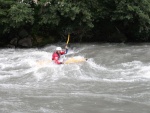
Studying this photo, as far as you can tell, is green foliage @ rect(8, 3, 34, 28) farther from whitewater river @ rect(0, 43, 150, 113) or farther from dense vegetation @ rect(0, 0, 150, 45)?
whitewater river @ rect(0, 43, 150, 113)

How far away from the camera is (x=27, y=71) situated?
418 inches

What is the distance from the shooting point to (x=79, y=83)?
29.6 feet

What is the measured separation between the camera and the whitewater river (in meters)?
7.04

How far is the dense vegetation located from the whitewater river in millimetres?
1877

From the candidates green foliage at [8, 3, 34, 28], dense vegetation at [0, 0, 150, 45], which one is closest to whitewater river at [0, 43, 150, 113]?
green foliage at [8, 3, 34, 28]

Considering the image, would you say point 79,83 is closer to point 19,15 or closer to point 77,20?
point 19,15

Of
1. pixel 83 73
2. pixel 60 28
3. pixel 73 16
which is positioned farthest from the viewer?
pixel 60 28

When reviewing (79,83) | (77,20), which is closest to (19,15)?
(77,20)

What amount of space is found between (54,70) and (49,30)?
6189 millimetres

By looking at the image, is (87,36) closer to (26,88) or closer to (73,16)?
(73,16)

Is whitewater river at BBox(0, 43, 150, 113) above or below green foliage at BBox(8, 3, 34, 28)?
below

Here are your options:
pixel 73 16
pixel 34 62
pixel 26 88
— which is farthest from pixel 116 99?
pixel 73 16

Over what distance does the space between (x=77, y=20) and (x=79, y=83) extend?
6.80 metres

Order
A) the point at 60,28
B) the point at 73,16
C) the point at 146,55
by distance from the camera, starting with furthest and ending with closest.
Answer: the point at 60,28, the point at 73,16, the point at 146,55
